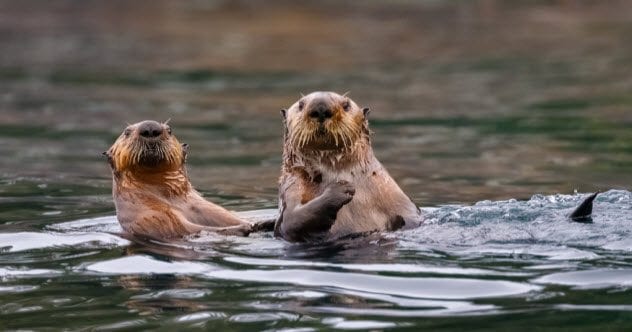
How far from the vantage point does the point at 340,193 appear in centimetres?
692

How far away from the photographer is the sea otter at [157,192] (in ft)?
26.3

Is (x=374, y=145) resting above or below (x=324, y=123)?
below

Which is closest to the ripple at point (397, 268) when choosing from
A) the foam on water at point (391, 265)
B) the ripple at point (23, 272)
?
the foam on water at point (391, 265)

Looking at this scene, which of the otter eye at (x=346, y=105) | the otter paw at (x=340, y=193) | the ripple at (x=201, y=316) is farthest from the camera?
the otter eye at (x=346, y=105)

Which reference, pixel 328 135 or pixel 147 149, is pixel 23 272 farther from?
pixel 328 135

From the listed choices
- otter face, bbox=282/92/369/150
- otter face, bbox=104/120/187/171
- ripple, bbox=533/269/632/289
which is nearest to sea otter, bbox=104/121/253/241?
otter face, bbox=104/120/187/171

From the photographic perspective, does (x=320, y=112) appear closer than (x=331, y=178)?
Yes

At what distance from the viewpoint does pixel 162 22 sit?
26328 millimetres

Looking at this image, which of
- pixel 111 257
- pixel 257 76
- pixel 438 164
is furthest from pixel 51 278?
pixel 257 76

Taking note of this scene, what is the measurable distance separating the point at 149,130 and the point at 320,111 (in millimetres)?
1443

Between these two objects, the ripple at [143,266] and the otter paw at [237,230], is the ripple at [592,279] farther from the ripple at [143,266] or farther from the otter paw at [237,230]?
the otter paw at [237,230]

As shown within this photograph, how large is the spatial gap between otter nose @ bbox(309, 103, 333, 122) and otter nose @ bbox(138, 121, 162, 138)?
1.39 meters

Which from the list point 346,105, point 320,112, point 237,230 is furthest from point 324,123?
point 237,230

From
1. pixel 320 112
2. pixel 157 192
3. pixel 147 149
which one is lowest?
pixel 157 192
